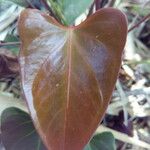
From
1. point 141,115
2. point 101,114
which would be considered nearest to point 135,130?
point 141,115

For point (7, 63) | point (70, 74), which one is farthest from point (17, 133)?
point (70, 74)

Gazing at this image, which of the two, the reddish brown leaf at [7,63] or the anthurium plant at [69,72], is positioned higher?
the anthurium plant at [69,72]

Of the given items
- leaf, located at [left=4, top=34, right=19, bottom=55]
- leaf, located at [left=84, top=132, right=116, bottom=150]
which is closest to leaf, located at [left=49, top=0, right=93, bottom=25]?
leaf, located at [left=4, top=34, right=19, bottom=55]

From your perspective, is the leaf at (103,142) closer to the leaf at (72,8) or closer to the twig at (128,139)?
the twig at (128,139)

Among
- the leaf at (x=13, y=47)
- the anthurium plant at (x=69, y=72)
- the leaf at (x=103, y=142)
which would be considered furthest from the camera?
the leaf at (x=13, y=47)

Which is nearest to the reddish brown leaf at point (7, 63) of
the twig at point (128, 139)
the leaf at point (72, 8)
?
the leaf at point (72, 8)

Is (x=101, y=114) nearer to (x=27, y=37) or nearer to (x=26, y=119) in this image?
(x=27, y=37)

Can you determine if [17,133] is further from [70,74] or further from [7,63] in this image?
[70,74]
